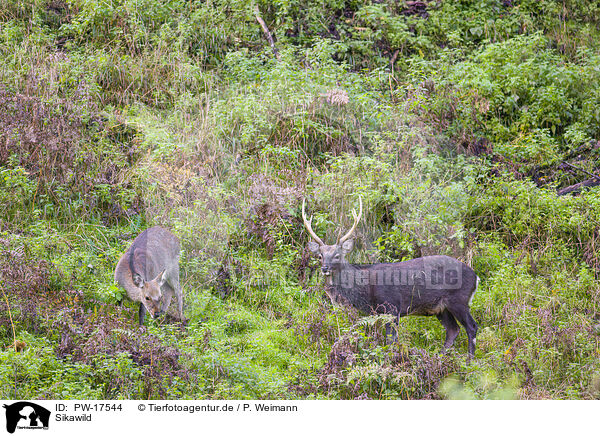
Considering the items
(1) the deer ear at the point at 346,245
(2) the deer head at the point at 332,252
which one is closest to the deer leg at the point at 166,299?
(2) the deer head at the point at 332,252

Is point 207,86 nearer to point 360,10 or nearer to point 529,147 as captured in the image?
point 360,10

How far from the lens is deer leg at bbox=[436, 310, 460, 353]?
8.48 metres

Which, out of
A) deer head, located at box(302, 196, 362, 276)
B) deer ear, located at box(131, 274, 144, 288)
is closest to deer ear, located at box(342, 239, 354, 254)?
deer head, located at box(302, 196, 362, 276)

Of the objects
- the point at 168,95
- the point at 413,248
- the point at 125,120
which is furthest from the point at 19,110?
the point at 413,248

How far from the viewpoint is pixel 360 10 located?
45.3 feet

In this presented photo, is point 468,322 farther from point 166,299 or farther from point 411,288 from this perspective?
point 166,299

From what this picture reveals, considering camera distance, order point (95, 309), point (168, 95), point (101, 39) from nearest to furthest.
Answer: point (95, 309), point (168, 95), point (101, 39)

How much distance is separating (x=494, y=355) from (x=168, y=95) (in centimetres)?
740

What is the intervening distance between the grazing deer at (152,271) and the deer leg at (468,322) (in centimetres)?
336
